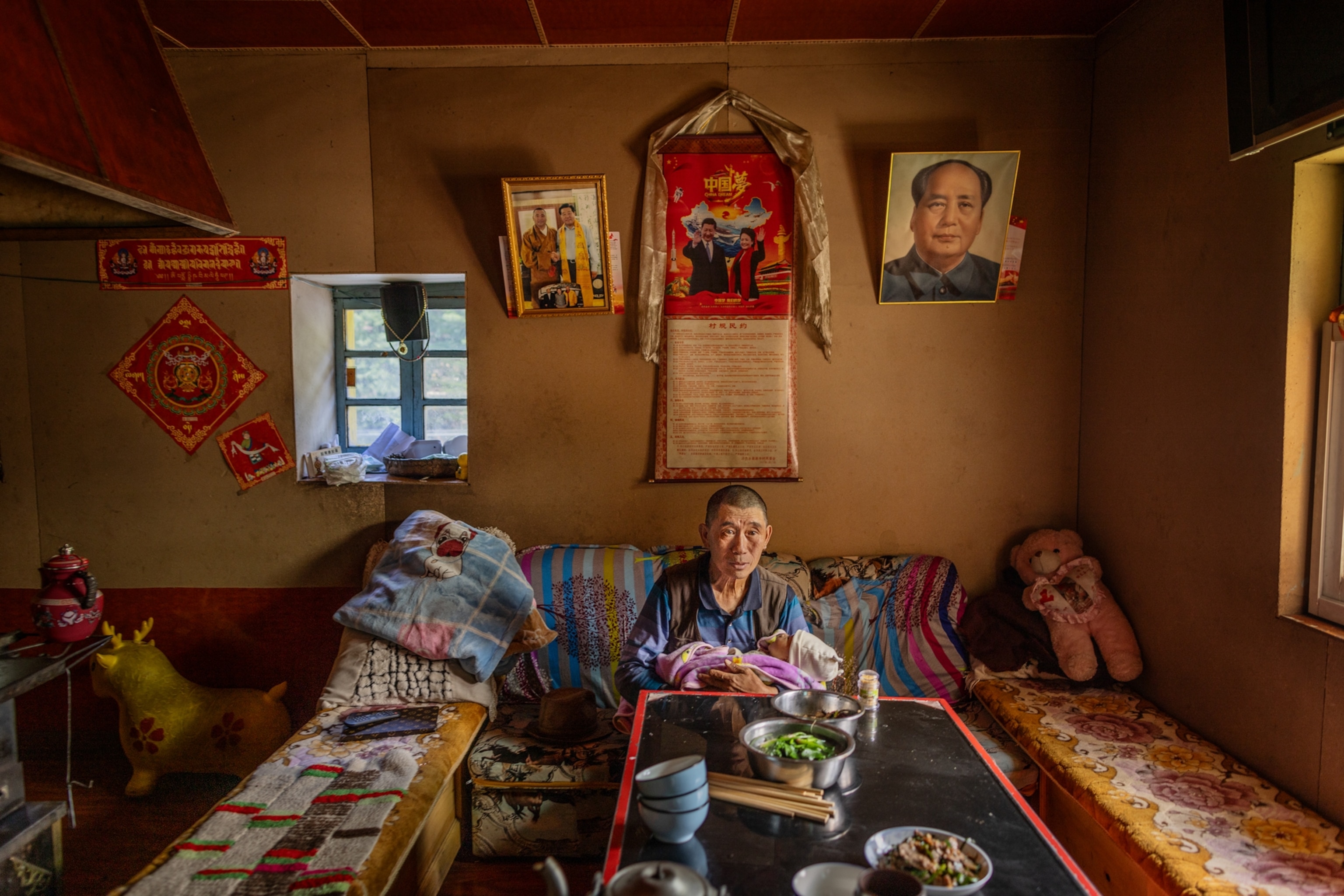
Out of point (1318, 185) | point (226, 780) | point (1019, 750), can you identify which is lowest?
point (226, 780)

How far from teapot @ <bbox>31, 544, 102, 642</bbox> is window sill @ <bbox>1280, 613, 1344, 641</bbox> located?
3974 mm

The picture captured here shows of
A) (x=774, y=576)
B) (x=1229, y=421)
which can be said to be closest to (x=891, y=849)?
(x=774, y=576)

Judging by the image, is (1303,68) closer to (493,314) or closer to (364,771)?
(493,314)

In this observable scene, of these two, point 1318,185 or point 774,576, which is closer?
point 1318,185

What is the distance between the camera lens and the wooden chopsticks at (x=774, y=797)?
1.57 meters

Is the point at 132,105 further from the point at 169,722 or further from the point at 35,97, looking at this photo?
the point at 169,722

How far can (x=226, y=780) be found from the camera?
3289 mm

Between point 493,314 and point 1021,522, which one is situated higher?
point 493,314

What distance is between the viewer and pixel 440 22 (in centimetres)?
314

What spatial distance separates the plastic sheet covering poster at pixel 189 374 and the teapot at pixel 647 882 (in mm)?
3115

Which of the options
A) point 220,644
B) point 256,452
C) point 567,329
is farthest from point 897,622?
point 220,644

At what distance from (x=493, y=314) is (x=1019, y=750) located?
9.21ft

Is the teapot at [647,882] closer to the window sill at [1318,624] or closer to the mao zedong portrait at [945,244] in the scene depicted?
the window sill at [1318,624]

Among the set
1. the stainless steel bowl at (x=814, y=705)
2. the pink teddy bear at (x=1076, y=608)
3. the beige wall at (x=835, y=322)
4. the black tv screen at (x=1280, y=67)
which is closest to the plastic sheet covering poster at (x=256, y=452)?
the beige wall at (x=835, y=322)
